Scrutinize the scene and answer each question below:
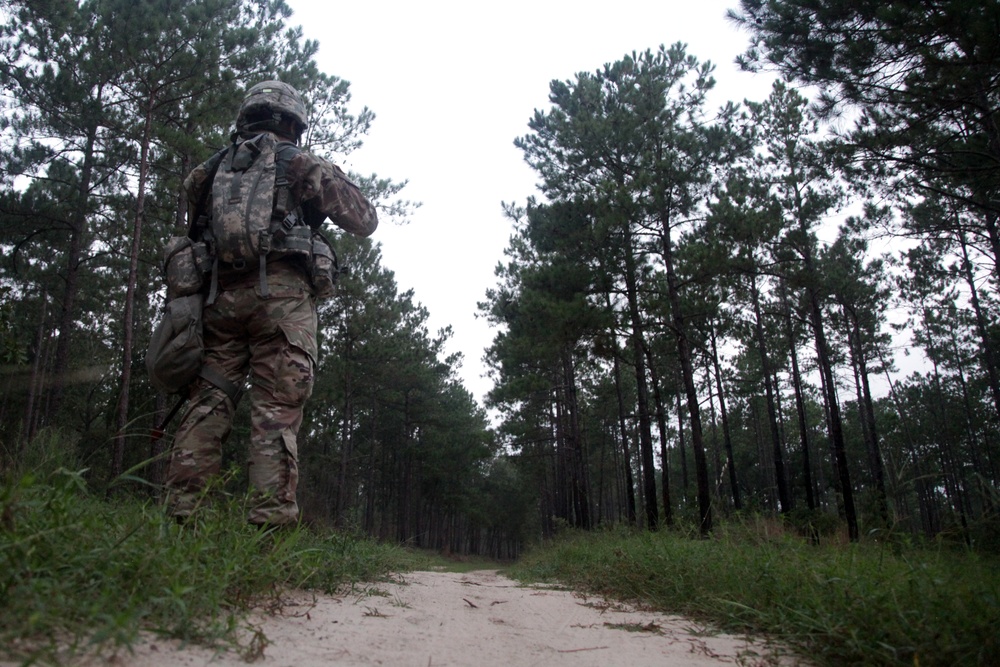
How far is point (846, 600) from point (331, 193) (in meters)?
3.31

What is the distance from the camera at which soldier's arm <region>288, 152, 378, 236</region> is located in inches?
136

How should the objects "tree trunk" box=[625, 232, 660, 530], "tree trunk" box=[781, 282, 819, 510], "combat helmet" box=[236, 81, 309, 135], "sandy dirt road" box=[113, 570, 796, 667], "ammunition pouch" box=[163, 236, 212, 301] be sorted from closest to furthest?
"sandy dirt road" box=[113, 570, 796, 667]
"ammunition pouch" box=[163, 236, 212, 301]
"combat helmet" box=[236, 81, 309, 135]
"tree trunk" box=[625, 232, 660, 530]
"tree trunk" box=[781, 282, 819, 510]

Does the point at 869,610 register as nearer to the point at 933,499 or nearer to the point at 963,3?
the point at 963,3

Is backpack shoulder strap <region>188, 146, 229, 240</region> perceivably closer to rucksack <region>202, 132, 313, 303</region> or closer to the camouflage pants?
rucksack <region>202, 132, 313, 303</region>

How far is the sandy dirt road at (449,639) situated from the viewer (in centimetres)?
153

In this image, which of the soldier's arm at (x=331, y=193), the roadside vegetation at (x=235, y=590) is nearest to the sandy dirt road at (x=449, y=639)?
the roadside vegetation at (x=235, y=590)

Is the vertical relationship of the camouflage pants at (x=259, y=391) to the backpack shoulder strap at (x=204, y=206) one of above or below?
below

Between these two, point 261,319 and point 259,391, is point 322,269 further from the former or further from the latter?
point 259,391

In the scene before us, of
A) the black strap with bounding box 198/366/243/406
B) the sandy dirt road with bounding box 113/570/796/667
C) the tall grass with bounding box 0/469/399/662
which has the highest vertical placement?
the black strap with bounding box 198/366/243/406

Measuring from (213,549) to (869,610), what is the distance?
2.28 metres

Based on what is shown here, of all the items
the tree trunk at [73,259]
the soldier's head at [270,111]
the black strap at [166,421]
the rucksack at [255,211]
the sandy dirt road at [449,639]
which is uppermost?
the tree trunk at [73,259]

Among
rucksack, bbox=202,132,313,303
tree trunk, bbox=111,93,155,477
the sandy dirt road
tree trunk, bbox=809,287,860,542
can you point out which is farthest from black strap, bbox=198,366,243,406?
tree trunk, bbox=809,287,860,542

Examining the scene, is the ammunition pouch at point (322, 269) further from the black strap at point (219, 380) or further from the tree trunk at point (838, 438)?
the tree trunk at point (838, 438)

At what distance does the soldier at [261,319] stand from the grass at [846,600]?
2.19 m
